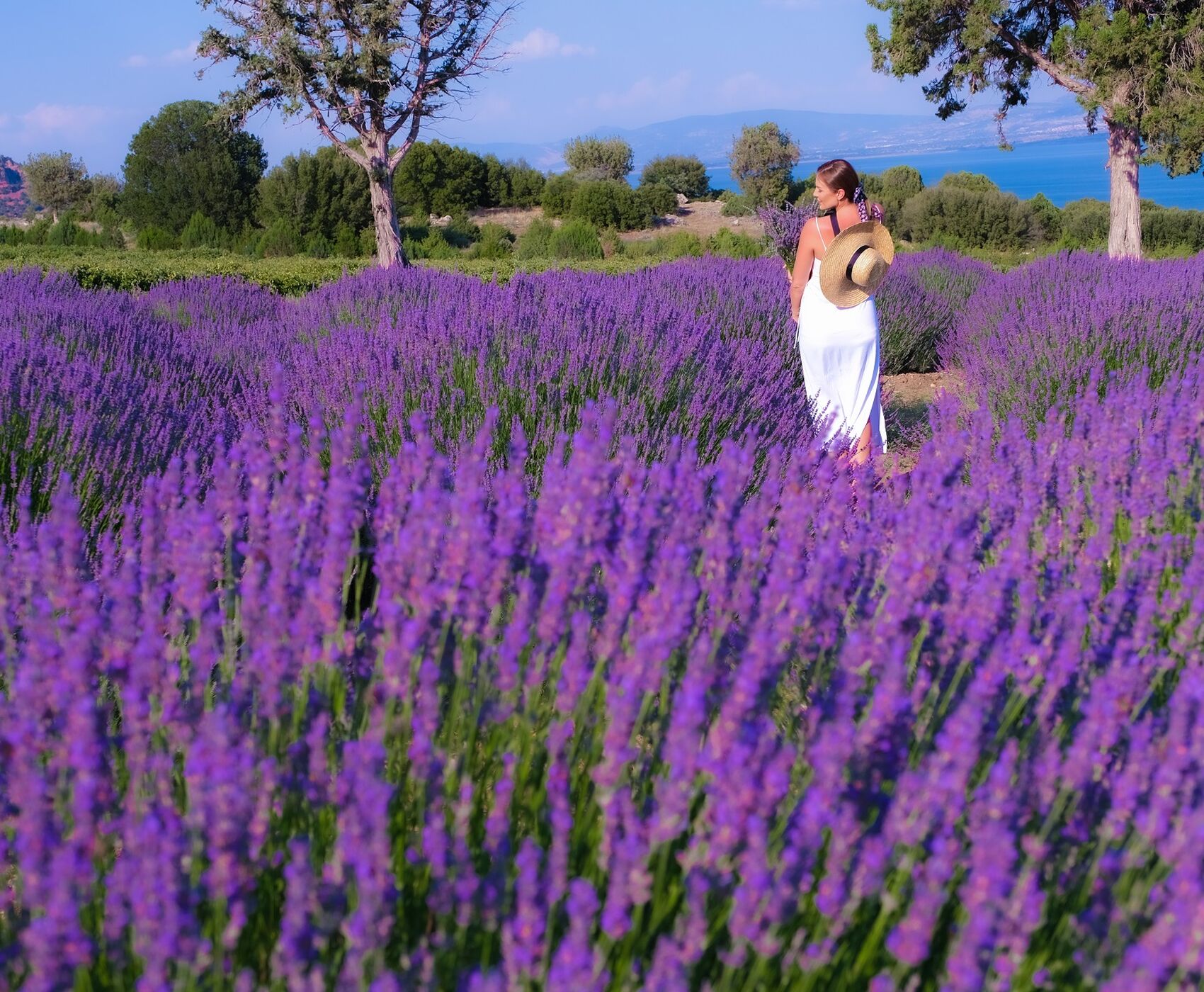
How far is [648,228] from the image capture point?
91.0 feet

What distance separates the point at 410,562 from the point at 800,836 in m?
0.67

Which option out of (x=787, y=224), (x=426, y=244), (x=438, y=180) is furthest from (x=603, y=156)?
(x=787, y=224)

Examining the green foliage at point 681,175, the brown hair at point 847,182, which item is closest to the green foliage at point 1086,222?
the green foliage at point 681,175

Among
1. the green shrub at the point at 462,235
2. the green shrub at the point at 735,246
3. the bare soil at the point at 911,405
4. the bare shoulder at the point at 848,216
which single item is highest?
the green shrub at the point at 462,235

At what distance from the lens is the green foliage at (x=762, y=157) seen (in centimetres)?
3634

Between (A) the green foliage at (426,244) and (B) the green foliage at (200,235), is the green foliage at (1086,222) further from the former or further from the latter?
(B) the green foliage at (200,235)

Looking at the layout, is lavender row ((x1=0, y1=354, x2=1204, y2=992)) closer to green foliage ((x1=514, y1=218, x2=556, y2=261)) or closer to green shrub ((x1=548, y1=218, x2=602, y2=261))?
green shrub ((x1=548, y1=218, x2=602, y2=261))

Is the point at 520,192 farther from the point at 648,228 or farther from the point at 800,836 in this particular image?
the point at 800,836

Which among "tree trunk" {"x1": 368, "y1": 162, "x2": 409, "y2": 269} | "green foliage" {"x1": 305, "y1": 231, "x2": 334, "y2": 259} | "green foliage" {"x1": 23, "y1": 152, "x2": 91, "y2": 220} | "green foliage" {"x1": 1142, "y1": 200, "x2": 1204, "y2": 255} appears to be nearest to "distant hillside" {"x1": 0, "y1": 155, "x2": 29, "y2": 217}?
"green foliage" {"x1": 23, "y1": 152, "x2": 91, "y2": 220}

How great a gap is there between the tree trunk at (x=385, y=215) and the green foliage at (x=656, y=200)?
46.8ft

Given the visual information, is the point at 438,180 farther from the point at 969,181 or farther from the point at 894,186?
the point at 969,181

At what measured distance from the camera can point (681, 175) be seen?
1435 inches

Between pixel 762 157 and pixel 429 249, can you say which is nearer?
pixel 429 249

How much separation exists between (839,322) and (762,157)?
34.4 meters
